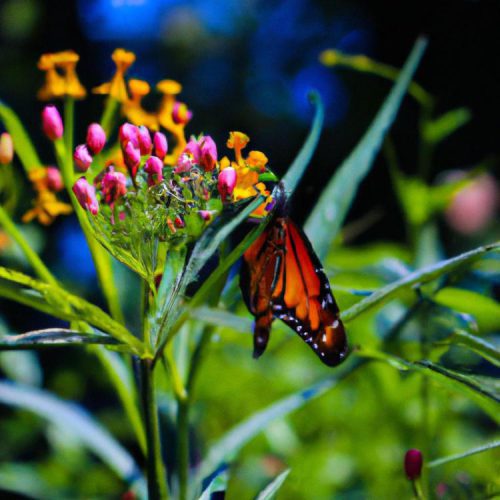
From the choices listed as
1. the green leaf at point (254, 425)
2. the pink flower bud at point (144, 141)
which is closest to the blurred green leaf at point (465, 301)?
the green leaf at point (254, 425)

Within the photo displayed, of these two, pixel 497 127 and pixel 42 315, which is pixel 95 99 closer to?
pixel 42 315

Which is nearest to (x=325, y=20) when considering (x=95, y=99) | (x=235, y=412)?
(x=95, y=99)

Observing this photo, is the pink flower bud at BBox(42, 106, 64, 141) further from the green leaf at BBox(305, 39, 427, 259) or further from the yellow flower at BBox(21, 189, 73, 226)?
the green leaf at BBox(305, 39, 427, 259)

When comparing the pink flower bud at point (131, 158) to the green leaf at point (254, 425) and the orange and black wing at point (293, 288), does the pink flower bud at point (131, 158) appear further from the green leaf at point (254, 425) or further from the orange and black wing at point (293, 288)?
the green leaf at point (254, 425)

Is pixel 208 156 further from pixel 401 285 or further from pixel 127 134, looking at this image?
pixel 401 285

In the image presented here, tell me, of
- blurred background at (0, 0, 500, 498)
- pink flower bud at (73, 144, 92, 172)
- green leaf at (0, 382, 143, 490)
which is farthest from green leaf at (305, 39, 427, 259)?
green leaf at (0, 382, 143, 490)

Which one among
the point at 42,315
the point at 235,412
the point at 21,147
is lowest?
the point at 42,315

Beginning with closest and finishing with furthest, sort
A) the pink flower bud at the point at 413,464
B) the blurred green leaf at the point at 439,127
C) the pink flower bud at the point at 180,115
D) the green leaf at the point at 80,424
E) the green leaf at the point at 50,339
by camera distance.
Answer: the green leaf at the point at 50,339 → the pink flower bud at the point at 413,464 → the pink flower bud at the point at 180,115 → the green leaf at the point at 80,424 → the blurred green leaf at the point at 439,127
